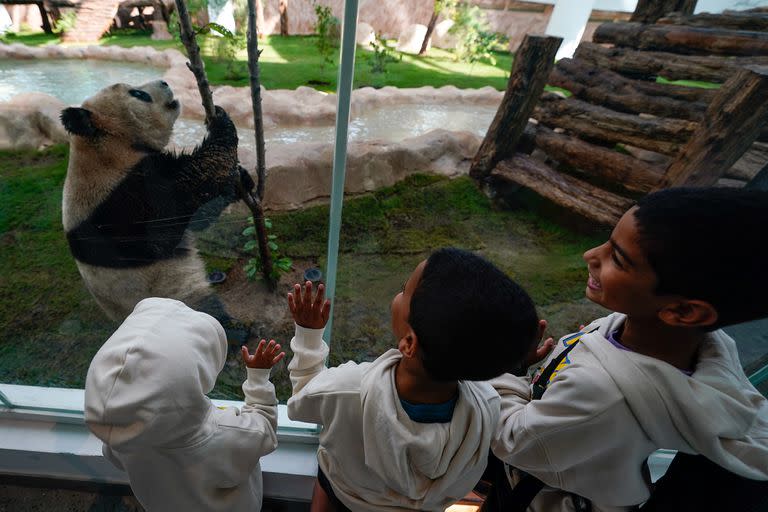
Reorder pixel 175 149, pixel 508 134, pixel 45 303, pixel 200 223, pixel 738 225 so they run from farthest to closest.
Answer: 1. pixel 508 134
2. pixel 45 303
3. pixel 200 223
4. pixel 175 149
5. pixel 738 225

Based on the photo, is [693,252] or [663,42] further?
[663,42]

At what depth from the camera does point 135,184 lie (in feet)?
3.33

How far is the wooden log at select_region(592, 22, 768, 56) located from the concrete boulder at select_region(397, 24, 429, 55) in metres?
1.13

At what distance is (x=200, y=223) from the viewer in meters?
1.15

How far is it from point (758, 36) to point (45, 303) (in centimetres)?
303

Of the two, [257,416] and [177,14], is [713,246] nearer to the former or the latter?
[257,416]

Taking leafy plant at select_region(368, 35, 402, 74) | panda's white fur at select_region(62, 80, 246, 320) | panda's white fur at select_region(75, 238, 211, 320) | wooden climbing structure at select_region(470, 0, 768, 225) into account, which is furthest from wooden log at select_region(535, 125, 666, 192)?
panda's white fur at select_region(75, 238, 211, 320)

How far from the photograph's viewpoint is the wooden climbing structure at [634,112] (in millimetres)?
1652

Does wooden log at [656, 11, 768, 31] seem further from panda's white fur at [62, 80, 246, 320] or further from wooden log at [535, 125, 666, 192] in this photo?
panda's white fur at [62, 80, 246, 320]

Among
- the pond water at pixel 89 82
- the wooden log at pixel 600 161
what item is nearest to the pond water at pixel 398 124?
the pond water at pixel 89 82

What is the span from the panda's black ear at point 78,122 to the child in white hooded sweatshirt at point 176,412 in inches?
24.0

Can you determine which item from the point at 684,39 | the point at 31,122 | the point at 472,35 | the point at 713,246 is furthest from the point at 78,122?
the point at 684,39

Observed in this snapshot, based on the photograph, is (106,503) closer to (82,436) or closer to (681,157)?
(82,436)

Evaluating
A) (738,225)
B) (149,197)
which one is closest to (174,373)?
(149,197)
